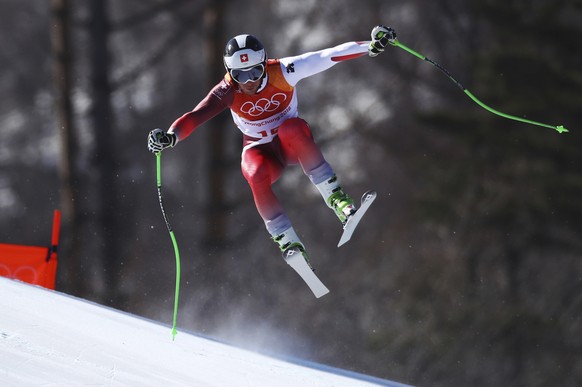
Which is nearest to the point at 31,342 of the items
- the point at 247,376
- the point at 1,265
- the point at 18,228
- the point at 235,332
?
the point at 247,376

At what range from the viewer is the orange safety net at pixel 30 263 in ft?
21.3

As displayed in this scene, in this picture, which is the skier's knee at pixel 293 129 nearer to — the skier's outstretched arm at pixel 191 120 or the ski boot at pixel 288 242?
the skier's outstretched arm at pixel 191 120

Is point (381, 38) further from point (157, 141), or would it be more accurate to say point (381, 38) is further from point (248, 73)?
point (157, 141)

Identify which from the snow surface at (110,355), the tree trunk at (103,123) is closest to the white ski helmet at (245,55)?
the snow surface at (110,355)

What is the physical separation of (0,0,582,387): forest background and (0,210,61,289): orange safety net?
4.97m

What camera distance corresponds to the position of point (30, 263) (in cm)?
659

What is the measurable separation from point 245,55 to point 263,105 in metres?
0.39

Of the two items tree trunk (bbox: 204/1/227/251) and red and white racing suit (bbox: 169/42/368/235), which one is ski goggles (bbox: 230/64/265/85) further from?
tree trunk (bbox: 204/1/227/251)

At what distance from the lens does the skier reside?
14.5 feet

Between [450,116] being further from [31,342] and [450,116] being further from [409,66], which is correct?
[31,342]

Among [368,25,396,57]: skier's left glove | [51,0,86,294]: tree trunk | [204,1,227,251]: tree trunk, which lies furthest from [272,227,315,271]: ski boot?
[51,0,86,294]: tree trunk

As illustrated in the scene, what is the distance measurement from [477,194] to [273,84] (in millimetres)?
6867

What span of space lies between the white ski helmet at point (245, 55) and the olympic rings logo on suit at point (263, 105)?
234 mm

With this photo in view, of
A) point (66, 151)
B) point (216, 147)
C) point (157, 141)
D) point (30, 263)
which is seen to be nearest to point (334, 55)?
point (157, 141)
